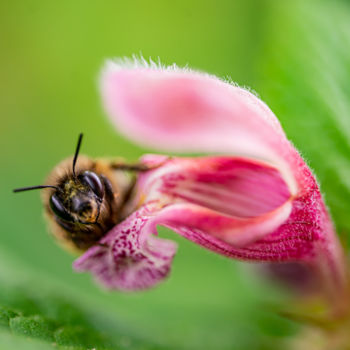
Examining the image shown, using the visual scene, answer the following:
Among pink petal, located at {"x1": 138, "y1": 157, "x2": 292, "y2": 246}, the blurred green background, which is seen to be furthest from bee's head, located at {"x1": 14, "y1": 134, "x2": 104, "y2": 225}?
the blurred green background

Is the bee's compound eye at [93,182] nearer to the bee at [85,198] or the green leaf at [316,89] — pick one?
the bee at [85,198]

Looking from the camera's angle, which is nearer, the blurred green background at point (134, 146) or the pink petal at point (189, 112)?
the pink petal at point (189, 112)

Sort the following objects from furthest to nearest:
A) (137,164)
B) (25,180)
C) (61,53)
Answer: (61,53), (25,180), (137,164)

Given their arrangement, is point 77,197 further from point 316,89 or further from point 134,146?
point 134,146

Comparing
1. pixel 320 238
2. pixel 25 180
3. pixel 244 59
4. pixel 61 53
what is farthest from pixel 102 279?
pixel 61 53

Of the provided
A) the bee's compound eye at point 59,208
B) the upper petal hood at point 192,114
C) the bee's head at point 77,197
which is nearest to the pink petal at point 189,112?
the upper petal hood at point 192,114

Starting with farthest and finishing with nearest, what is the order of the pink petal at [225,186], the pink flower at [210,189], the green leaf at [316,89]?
1. the green leaf at [316,89]
2. the pink petal at [225,186]
3. the pink flower at [210,189]

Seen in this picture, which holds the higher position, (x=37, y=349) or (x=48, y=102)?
(x=37, y=349)

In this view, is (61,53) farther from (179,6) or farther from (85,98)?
(179,6)
